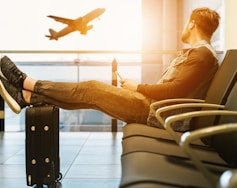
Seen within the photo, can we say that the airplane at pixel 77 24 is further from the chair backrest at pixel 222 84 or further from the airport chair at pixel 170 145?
the airport chair at pixel 170 145

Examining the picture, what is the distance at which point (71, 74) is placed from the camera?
5125 millimetres

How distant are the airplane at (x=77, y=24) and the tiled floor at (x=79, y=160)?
3882 mm

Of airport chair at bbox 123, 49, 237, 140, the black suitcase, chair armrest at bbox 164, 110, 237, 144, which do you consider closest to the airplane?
the black suitcase

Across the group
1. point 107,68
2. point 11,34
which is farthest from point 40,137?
point 11,34

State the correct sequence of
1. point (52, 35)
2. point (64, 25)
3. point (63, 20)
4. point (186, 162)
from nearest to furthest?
point (186, 162), point (52, 35), point (63, 20), point (64, 25)

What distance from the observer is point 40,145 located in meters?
2.41

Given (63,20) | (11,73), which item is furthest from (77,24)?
(11,73)

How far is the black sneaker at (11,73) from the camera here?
261 cm

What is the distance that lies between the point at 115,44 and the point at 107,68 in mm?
2907

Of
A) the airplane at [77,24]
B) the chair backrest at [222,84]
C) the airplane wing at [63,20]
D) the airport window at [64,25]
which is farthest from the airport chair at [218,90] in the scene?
the airplane wing at [63,20]

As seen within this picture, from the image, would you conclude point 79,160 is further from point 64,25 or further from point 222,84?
point 64,25

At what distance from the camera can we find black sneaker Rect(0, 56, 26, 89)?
2609 mm

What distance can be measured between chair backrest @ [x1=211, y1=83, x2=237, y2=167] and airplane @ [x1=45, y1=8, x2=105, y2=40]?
6.37 meters

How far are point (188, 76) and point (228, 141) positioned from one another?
2.57 ft
